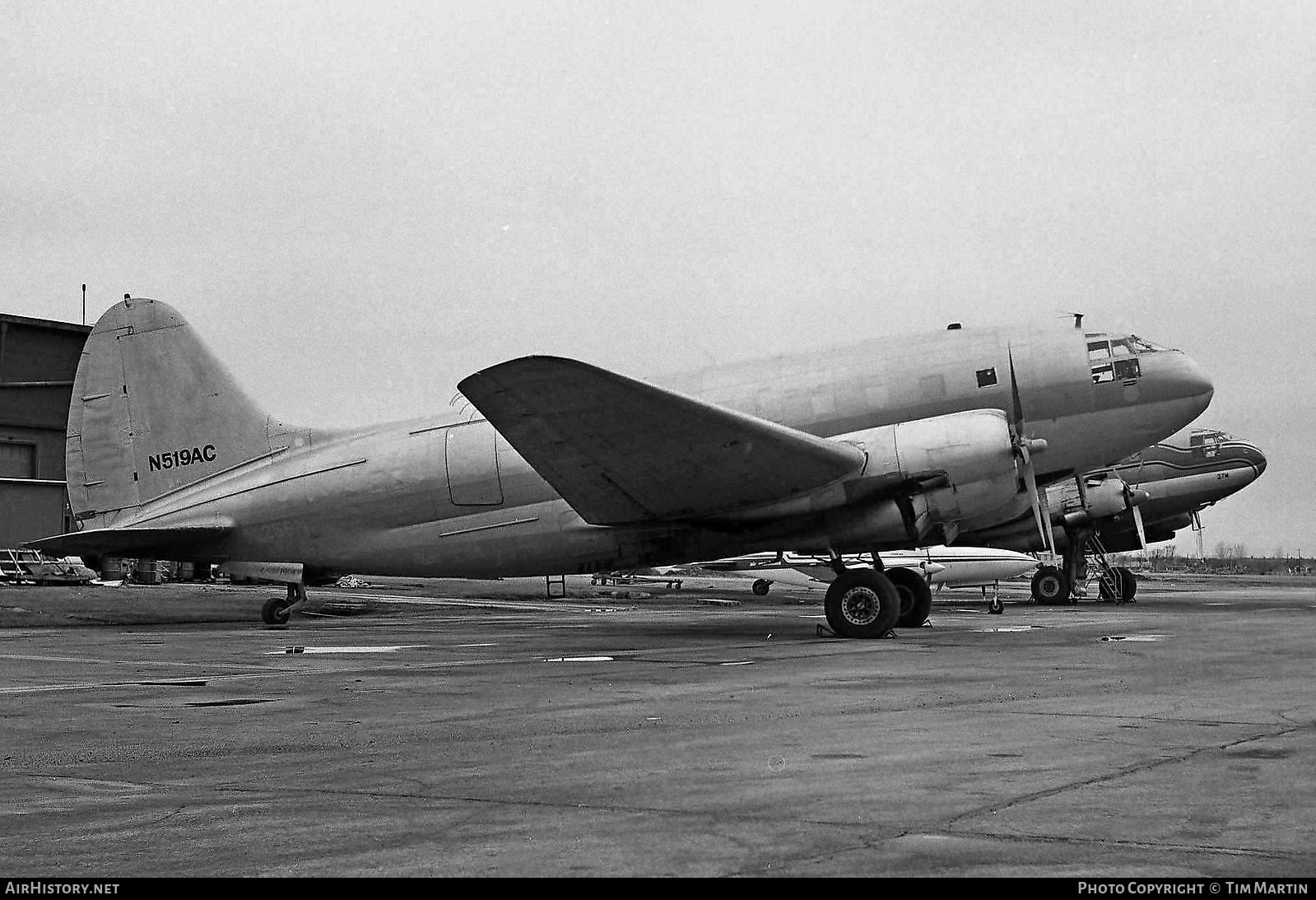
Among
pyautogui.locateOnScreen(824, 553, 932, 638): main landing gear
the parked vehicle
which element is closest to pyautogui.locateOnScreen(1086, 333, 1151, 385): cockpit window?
pyautogui.locateOnScreen(824, 553, 932, 638): main landing gear

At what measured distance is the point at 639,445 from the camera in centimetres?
1789

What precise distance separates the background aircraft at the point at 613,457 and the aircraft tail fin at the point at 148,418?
0.04 meters

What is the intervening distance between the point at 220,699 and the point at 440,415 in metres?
12.5

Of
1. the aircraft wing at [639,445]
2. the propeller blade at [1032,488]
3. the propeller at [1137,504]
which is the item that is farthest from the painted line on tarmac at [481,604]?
the propeller at [1137,504]

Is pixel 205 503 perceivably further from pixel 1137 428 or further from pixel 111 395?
pixel 1137 428

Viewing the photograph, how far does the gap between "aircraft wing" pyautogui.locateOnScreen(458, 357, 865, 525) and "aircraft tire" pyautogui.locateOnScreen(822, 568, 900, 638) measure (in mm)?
1575

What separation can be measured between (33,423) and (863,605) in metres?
48.4

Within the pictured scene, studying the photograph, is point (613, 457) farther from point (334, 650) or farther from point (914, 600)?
point (914, 600)

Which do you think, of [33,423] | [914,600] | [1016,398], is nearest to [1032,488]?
[1016,398]

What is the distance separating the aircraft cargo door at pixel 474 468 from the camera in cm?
2112

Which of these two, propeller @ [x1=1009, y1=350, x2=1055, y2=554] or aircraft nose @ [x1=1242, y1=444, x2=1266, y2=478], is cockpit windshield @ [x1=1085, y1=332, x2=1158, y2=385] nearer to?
propeller @ [x1=1009, y1=350, x2=1055, y2=554]

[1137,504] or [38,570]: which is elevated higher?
[38,570]

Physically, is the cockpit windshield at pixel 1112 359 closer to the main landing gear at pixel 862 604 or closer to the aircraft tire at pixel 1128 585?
the main landing gear at pixel 862 604
